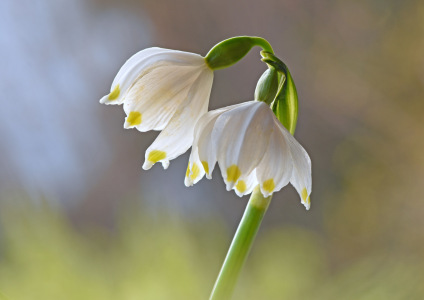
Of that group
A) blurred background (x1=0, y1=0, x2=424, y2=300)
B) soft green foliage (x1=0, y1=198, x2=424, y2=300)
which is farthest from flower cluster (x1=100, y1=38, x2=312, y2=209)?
blurred background (x1=0, y1=0, x2=424, y2=300)

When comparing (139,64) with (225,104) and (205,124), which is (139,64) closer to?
(205,124)

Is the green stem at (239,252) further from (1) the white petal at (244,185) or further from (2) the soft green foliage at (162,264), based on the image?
(2) the soft green foliage at (162,264)

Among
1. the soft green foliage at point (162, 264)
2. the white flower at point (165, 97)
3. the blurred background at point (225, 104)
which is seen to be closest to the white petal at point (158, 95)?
the white flower at point (165, 97)

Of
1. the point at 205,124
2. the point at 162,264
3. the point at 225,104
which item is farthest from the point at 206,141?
the point at 225,104

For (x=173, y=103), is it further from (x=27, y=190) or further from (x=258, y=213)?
(x=27, y=190)

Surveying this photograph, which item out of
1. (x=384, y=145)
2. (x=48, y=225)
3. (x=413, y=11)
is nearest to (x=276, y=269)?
(x=384, y=145)

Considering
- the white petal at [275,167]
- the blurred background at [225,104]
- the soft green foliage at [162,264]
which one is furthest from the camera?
the blurred background at [225,104]
